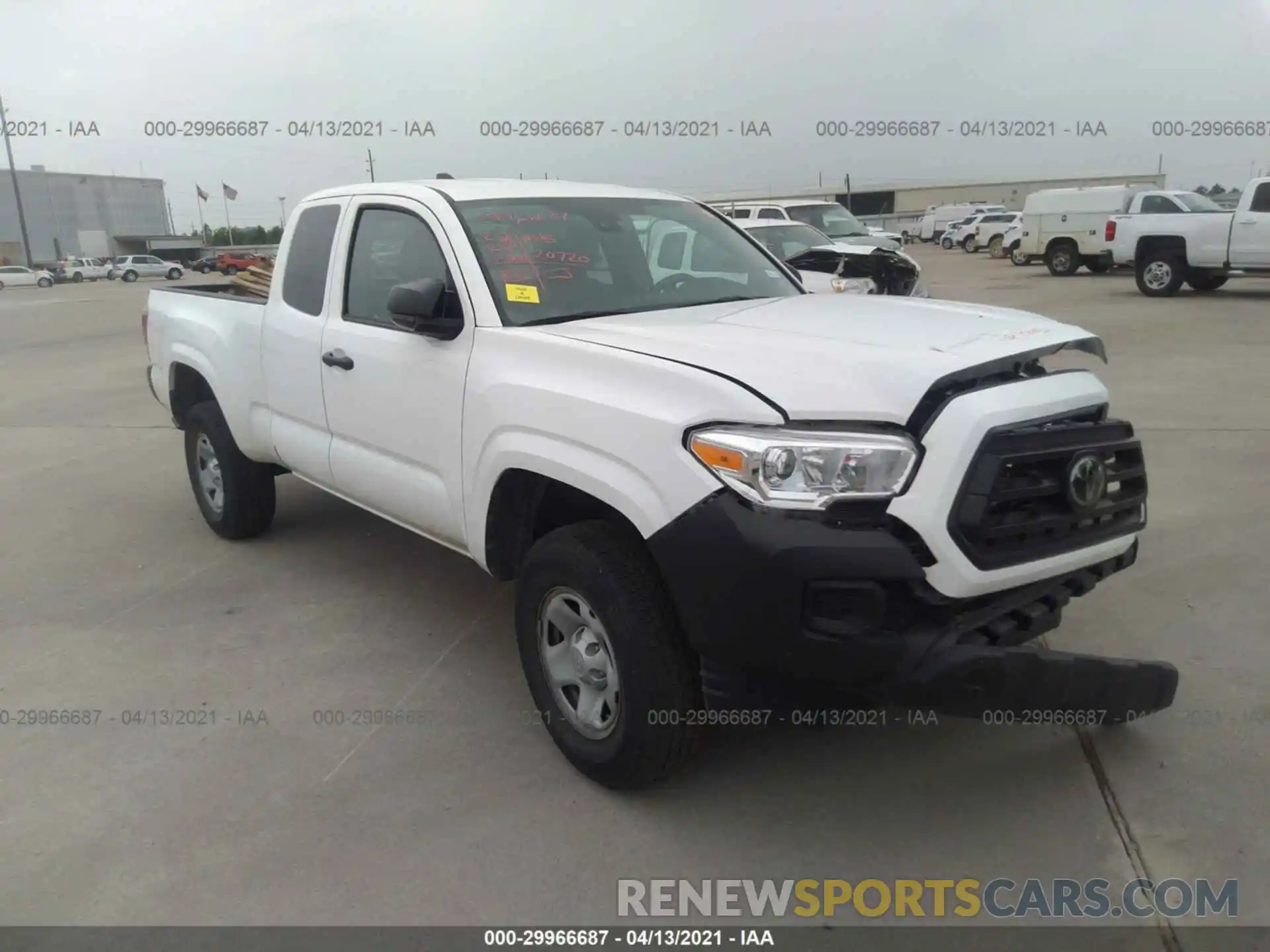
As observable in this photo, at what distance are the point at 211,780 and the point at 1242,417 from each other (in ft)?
25.2

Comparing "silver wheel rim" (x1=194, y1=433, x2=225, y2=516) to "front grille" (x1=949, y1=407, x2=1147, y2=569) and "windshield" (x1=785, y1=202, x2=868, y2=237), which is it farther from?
"windshield" (x1=785, y1=202, x2=868, y2=237)

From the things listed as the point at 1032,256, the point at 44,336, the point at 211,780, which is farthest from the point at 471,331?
the point at 1032,256

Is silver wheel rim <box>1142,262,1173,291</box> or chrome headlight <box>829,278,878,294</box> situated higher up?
chrome headlight <box>829,278,878,294</box>

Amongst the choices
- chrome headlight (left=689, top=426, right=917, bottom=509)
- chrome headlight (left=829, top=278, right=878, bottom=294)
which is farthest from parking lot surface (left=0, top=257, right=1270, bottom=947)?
chrome headlight (left=829, top=278, right=878, bottom=294)

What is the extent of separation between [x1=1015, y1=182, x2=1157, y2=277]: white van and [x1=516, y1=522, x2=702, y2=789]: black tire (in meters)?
21.4

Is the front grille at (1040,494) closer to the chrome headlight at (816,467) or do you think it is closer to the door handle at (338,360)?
the chrome headlight at (816,467)

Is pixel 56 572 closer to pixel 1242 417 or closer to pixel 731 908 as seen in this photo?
pixel 731 908

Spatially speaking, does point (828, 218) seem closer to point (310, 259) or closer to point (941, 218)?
point (310, 259)

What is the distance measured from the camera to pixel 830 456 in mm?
2510

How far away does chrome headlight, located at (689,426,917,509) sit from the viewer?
2.50 metres

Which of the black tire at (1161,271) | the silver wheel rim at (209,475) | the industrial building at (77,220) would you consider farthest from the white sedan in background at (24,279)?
the silver wheel rim at (209,475)

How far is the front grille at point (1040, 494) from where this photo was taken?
2516mm

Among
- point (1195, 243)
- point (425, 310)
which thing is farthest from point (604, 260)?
point (1195, 243)

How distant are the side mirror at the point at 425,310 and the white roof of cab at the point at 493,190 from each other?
23.6 inches
